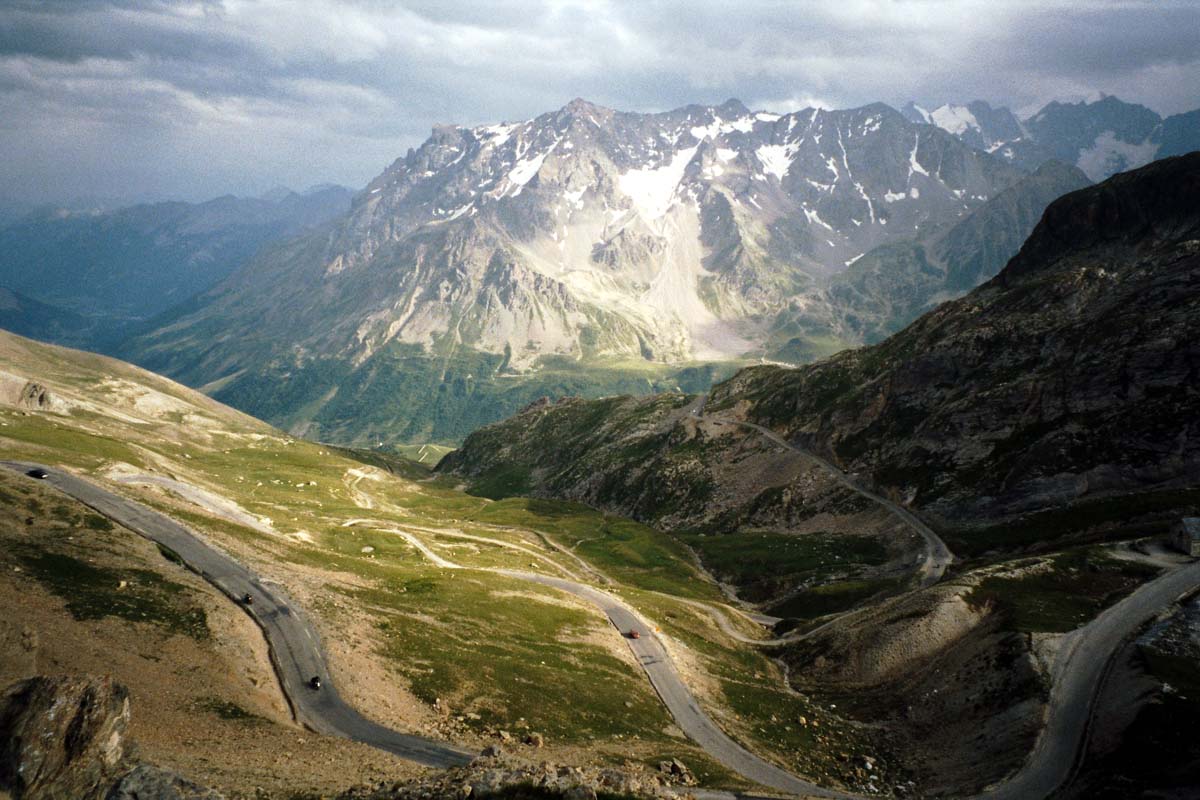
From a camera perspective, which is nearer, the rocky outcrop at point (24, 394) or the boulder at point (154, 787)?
the boulder at point (154, 787)

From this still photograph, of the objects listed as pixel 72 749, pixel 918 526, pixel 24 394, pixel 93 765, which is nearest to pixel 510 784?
pixel 93 765

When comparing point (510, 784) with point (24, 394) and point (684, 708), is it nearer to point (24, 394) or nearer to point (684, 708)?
point (684, 708)

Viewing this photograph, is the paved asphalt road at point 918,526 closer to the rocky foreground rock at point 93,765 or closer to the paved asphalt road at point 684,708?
the paved asphalt road at point 684,708

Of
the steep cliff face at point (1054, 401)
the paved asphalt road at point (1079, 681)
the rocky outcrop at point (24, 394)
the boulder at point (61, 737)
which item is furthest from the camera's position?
the rocky outcrop at point (24, 394)

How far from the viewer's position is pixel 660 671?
251ft

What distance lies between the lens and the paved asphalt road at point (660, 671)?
49.7 metres

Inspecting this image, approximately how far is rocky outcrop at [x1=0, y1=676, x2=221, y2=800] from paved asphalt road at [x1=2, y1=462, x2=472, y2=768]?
771 inches

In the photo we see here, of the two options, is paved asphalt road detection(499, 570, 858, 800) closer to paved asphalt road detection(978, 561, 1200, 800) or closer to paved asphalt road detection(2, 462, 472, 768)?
paved asphalt road detection(978, 561, 1200, 800)

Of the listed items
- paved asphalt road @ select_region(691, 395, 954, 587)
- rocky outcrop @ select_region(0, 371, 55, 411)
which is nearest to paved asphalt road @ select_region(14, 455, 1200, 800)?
paved asphalt road @ select_region(691, 395, 954, 587)

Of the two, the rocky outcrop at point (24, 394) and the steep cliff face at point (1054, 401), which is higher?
the steep cliff face at point (1054, 401)

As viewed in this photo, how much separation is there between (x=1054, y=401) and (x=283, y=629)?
15273 cm

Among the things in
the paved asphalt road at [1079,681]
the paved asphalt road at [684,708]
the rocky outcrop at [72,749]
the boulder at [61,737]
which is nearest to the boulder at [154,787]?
the rocky outcrop at [72,749]

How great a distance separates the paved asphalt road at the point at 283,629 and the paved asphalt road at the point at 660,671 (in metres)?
0.08

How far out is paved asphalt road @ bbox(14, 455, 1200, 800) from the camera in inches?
1957
